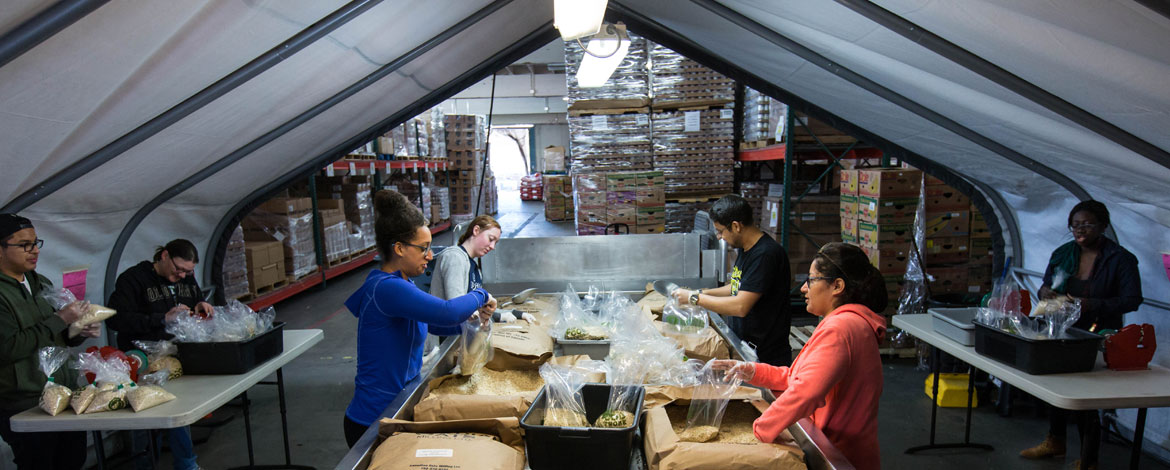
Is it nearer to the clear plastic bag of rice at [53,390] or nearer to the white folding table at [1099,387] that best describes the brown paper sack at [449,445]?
the clear plastic bag of rice at [53,390]

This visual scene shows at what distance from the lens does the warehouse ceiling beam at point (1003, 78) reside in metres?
2.29

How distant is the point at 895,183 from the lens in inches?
218

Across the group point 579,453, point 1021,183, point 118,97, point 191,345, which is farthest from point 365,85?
point 1021,183

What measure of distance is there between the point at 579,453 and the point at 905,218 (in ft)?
17.0

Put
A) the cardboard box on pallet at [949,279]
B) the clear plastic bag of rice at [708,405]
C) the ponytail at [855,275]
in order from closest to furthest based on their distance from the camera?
the clear plastic bag of rice at [708,405] → the ponytail at [855,275] → the cardboard box on pallet at [949,279]

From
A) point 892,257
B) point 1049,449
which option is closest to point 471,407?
point 1049,449

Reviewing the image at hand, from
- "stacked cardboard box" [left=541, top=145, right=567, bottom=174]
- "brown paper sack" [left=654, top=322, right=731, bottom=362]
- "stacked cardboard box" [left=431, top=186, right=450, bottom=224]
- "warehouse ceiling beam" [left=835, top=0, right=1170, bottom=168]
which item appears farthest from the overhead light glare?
"stacked cardboard box" [left=541, top=145, right=567, bottom=174]

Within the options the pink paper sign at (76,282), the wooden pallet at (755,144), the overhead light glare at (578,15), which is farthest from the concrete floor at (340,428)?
the overhead light glare at (578,15)

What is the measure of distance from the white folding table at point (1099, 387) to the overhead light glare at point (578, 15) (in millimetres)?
2481

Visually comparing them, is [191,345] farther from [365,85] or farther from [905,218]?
[905,218]

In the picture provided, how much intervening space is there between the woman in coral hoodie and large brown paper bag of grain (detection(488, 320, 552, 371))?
2.61 feet

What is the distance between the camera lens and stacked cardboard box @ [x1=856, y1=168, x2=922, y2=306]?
5.55 metres

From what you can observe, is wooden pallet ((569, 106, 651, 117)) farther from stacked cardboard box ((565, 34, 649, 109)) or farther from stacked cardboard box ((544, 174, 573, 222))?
stacked cardboard box ((544, 174, 573, 222))

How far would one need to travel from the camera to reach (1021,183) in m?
4.15
